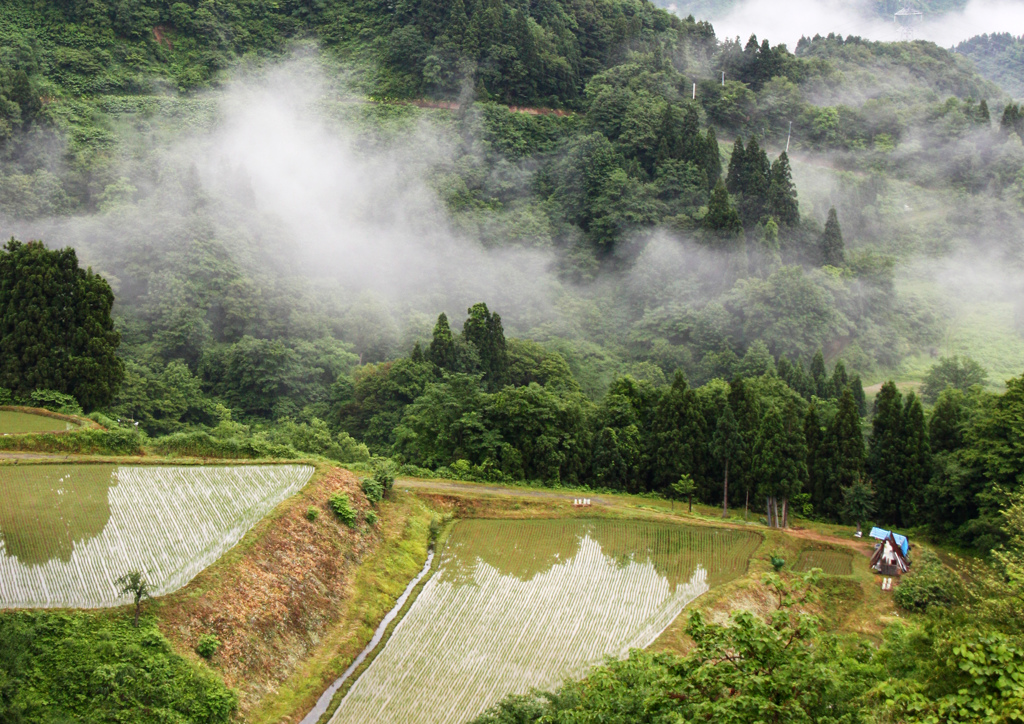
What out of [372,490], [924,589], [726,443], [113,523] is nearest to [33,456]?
[113,523]

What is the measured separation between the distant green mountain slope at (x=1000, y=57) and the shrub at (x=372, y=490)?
5302 inches

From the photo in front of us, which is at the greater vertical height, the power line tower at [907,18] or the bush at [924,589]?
the power line tower at [907,18]

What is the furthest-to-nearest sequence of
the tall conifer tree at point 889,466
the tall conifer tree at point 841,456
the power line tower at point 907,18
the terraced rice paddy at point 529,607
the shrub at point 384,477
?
1. the power line tower at point 907,18
2. the tall conifer tree at point 841,456
3. the tall conifer tree at point 889,466
4. the shrub at point 384,477
5. the terraced rice paddy at point 529,607

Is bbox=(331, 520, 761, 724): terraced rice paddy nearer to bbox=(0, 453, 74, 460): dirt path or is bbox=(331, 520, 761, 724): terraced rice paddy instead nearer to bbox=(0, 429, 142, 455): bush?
bbox=(0, 429, 142, 455): bush

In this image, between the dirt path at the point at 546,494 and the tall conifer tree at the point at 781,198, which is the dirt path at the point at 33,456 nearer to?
the dirt path at the point at 546,494

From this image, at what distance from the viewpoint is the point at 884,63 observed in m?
101

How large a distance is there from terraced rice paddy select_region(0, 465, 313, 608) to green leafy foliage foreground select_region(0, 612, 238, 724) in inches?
50.9

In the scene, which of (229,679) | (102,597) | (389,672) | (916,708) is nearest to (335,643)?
(389,672)

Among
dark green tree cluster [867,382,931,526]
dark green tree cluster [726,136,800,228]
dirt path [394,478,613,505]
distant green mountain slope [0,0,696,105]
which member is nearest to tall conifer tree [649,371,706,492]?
dirt path [394,478,613,505]

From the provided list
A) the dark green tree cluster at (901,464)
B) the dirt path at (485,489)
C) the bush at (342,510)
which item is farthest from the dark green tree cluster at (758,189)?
the bush at (342,510)

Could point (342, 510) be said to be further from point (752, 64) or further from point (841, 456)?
point (752, 64)

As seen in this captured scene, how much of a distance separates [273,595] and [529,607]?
283 inches

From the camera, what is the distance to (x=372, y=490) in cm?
3206

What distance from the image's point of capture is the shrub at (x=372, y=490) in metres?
31.9
